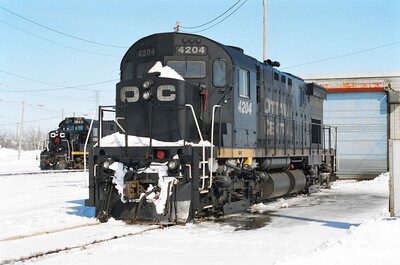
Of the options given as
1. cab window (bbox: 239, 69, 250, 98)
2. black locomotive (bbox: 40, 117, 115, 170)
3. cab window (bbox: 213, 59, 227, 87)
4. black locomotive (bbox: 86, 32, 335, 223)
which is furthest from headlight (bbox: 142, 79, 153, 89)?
black locomotive (bbox: 40, 117, 115, 170)

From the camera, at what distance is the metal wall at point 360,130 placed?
24578 millimetres

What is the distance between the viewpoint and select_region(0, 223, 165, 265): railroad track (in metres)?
5.78

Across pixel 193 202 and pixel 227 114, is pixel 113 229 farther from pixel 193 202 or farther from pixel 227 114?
pixel 227 114

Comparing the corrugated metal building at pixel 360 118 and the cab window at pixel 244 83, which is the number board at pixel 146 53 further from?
the corrugated metal building at pixel 360 118

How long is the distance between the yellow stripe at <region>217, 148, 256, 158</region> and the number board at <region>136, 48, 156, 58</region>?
236 cm

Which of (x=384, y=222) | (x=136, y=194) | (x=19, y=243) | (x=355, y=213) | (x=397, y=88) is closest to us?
(x=19, y=243)

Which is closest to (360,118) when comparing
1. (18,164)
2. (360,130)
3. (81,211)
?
(360,130)

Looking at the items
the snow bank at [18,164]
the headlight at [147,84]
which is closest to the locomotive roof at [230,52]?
the headlight at [147,84]

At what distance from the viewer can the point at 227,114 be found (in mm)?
9492

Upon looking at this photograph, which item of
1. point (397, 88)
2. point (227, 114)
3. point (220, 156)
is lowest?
point (220, 156)

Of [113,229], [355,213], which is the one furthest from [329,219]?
[113,229]

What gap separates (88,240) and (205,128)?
135 inches

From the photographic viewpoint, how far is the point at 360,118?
24.9m

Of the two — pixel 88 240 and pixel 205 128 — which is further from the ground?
pixel 205 128
